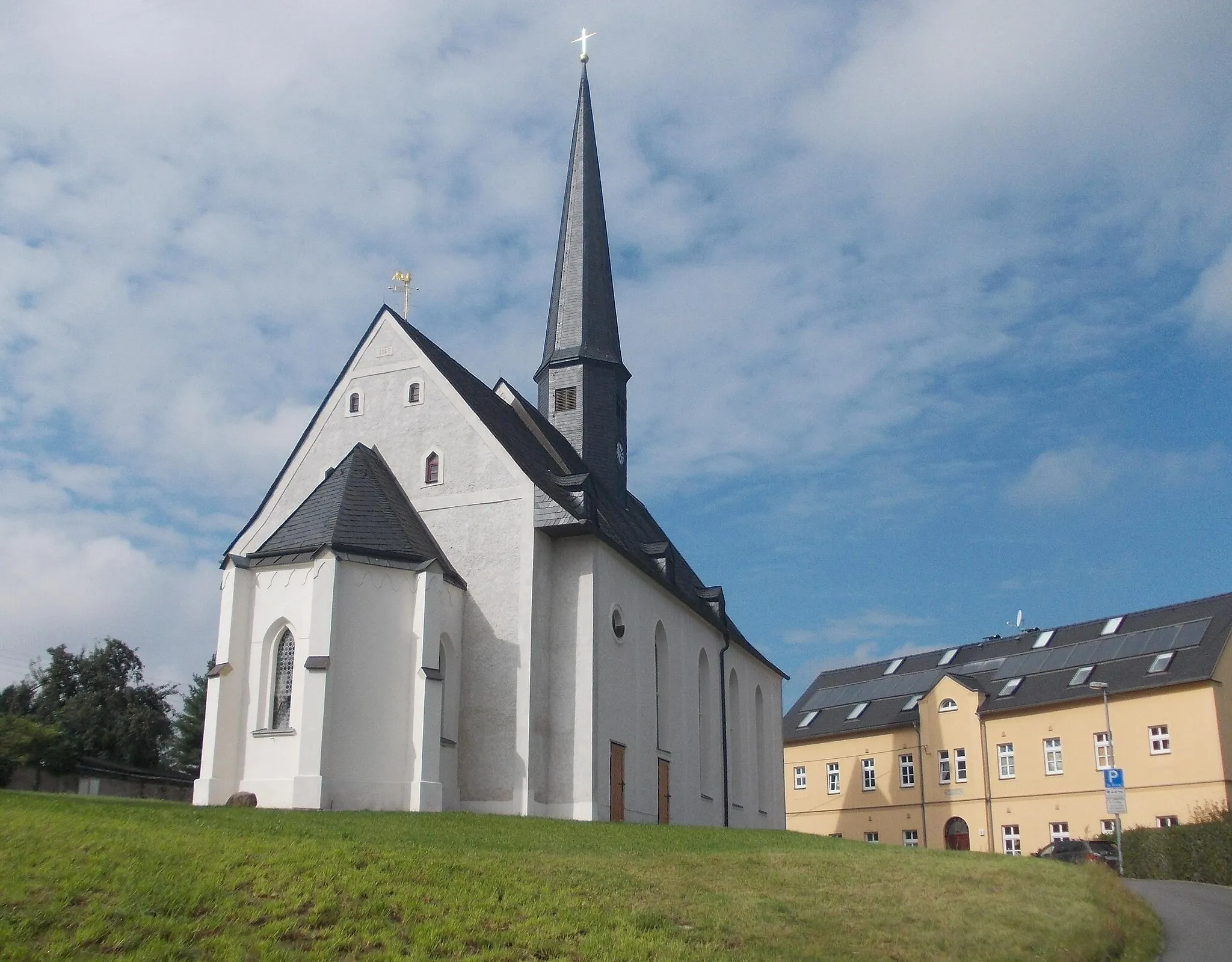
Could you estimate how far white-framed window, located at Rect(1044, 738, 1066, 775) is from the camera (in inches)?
1823

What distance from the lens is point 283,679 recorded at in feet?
82.8

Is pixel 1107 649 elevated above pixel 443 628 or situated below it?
above

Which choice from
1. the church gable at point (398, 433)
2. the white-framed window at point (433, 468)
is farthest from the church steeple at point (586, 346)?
the white-framed window at point (433, 468)

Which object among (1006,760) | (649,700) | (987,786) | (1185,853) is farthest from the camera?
(987,786)

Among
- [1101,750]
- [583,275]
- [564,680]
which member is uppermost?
[583,275]

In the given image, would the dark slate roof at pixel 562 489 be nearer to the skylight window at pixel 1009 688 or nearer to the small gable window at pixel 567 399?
the small gable window at pixel 567 399

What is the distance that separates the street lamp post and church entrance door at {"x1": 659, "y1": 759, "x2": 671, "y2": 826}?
37.1ft

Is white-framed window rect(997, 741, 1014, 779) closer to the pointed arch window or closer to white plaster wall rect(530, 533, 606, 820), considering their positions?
white plaster wall rect(530, 533, 606, 820)

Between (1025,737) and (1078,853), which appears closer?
(1078,853)

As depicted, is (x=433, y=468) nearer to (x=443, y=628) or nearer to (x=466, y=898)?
(x=443, y=628)

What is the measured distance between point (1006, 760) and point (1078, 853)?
55.4 ft

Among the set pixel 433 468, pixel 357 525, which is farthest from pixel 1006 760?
pixel 357 525

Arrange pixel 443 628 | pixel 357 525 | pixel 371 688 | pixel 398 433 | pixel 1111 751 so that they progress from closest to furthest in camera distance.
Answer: pixel 371 688
pixel 357 525
pixel 443 628
pixel 398 433
pixel 1111 751

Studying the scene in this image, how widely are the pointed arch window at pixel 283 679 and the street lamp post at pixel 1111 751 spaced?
67.7 feet
